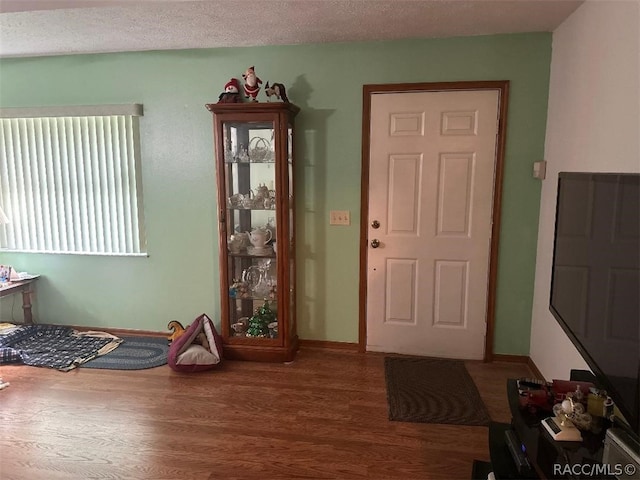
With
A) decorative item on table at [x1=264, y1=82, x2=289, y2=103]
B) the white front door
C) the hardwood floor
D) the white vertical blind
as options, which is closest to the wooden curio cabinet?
decorative item on table at [x1=264, y1=82, x2=289, y2=103]

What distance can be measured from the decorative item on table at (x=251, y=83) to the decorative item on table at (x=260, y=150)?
32 centimetres

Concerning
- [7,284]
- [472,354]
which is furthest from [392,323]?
[7,284]

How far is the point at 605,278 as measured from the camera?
1365 mm

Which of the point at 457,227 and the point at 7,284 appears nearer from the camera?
the point at 457,227

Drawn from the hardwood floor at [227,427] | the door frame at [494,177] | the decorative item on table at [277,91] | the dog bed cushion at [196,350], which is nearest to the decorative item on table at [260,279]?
the dog bed cushion at [196,350]

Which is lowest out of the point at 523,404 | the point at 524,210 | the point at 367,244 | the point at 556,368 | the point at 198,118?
the point at 556,368

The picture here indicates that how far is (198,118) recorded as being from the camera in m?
3.42

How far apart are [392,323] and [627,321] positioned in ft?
7.33

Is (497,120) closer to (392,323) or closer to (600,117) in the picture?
(600,117)

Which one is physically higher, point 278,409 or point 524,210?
point 524,210

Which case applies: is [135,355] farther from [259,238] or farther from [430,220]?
[430,220]

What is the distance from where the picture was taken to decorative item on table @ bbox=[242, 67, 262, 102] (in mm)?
3094

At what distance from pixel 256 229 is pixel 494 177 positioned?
1820 millimetres

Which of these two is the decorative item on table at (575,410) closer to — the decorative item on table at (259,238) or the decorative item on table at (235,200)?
the decorative item on table at (259,238)
